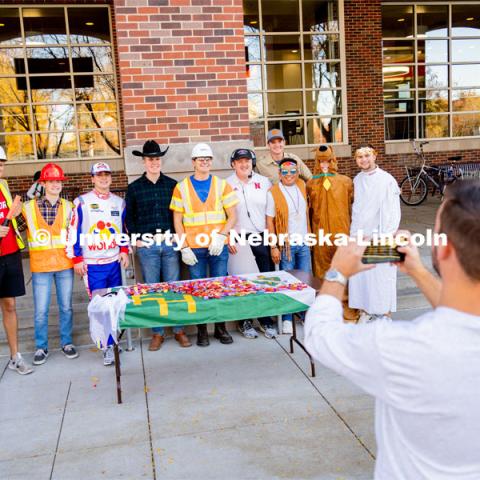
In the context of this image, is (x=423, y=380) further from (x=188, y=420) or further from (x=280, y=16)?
(x=280, y=16)

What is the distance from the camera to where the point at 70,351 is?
17.4 ft

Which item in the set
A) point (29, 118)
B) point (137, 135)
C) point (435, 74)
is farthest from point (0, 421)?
point (435, 74)

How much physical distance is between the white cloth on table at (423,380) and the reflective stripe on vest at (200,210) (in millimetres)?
3981

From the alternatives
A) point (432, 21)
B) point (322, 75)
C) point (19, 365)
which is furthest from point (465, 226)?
point (432, 21)

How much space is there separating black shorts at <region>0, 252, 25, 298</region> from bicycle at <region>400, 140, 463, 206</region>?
10005mm

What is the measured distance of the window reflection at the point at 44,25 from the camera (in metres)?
11.6

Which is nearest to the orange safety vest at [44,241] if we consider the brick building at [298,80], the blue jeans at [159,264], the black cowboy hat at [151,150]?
the blue jeans at [159,264]

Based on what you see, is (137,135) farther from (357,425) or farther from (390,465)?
(390,465)

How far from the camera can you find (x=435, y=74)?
1399 centimetres

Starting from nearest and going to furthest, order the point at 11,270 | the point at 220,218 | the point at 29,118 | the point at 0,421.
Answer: the point at 0,421
the point at 11,270
the point at 220,218
the point at 29,118

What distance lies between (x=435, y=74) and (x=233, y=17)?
9.54 meters

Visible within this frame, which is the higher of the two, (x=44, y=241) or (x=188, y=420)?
(x=44, y=241)

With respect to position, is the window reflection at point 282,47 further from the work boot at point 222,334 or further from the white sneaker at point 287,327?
the work boot at point 222,334

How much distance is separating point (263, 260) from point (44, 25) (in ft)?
28.4
